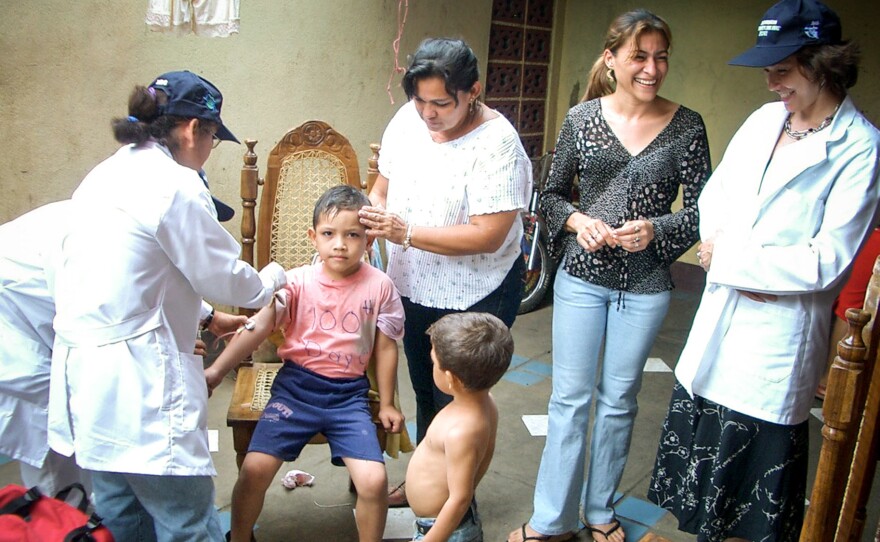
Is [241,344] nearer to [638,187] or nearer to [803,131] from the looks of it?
[638,187]

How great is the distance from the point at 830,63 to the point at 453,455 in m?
1.39

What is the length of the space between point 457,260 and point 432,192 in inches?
9.0

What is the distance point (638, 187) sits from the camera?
8.27 ft

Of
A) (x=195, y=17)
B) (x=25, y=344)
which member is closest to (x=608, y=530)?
(x=25, y=344)

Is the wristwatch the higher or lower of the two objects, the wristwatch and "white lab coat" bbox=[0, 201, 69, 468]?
the higher

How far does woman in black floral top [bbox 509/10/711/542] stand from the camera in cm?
249

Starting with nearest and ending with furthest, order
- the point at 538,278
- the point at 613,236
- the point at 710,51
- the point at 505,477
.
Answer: the point at 613,236 < the point at 505,477 < the point at 538,278 < the point at 710,51

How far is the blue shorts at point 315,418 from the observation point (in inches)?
98.1

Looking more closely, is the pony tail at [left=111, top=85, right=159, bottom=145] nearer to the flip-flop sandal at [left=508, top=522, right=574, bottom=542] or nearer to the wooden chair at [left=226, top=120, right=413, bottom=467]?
the wooden chair at [left=226, top=120, right=413, bottom=467]

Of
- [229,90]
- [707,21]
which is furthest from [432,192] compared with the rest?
[707,21]

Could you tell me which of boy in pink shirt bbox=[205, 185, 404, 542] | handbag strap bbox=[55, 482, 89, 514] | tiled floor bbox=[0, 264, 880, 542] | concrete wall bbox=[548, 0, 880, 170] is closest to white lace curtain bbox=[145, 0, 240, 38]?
boy in pink shirt bbox=[205, 185, 404, 542]

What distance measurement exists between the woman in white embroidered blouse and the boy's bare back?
0.43 m

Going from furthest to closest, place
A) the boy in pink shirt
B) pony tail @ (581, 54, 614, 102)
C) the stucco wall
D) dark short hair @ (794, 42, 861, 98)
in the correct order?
the stucco wall, pony tail @ (581, 54, 614, 102), the boy in pink shirt, dark short hair @ (794, 42, 861, 98)

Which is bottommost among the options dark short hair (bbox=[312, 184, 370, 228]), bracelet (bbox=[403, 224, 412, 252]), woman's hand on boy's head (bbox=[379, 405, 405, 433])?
woman's hand on boy's head (bbox=[379, 405, 405, 433])
